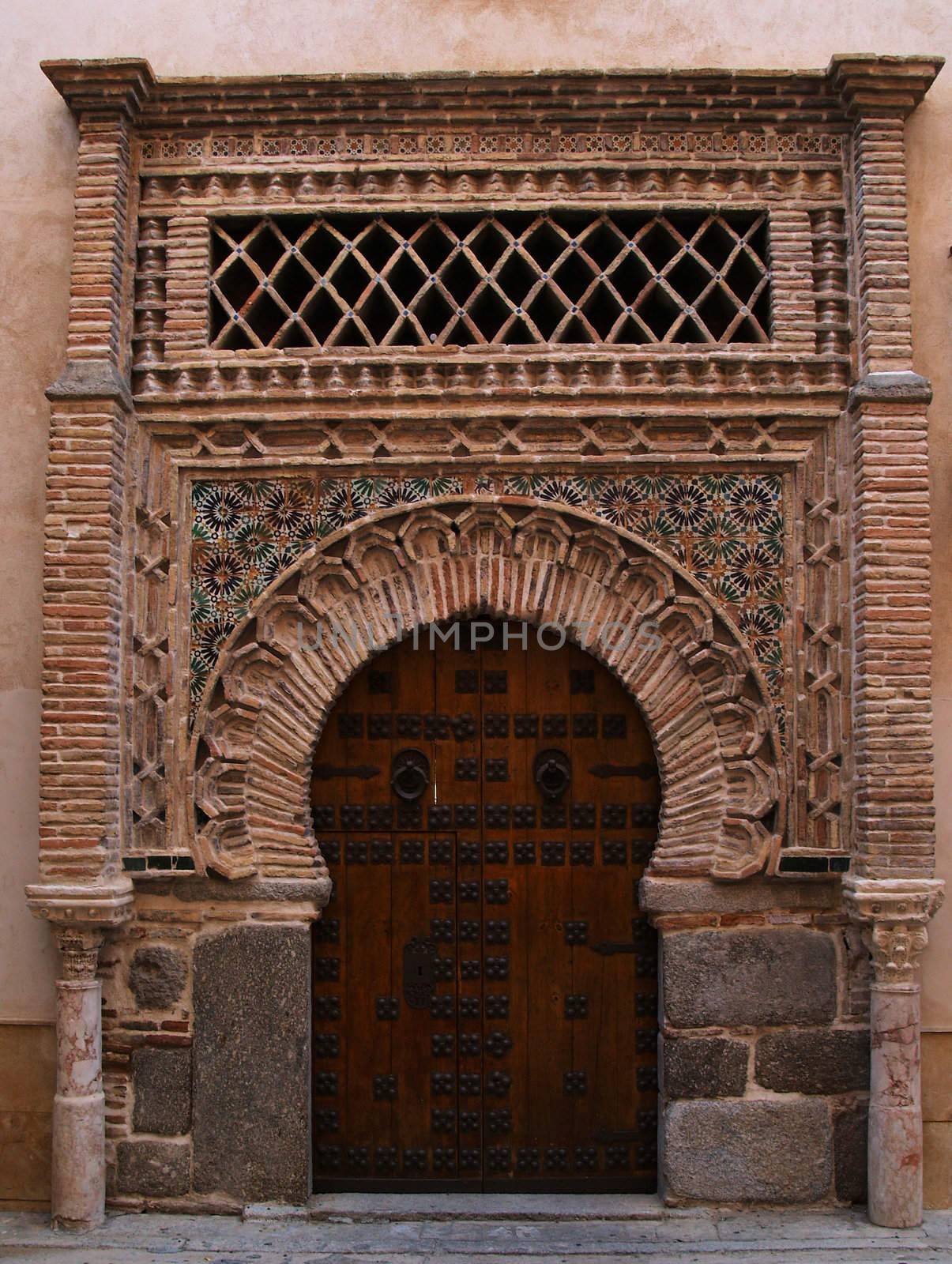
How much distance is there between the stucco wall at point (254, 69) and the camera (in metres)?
4.82

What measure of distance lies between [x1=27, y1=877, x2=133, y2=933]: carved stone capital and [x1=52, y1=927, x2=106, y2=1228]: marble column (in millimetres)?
56

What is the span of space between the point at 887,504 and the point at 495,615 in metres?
1.66

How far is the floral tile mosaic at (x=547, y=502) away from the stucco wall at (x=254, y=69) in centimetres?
74

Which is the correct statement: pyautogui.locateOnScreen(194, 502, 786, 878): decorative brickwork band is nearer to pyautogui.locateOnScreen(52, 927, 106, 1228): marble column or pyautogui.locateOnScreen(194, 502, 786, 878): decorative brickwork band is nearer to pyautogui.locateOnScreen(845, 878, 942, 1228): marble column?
pyautogui.locateOnScreen(845, 878, 942, 1228): marble column

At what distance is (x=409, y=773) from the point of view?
15.9 feet

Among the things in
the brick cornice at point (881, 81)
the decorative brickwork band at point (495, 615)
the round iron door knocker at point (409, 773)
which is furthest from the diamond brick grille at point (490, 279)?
the round iron door knocker at point (409, 773)

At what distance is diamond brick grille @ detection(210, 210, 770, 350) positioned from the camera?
15.8ft

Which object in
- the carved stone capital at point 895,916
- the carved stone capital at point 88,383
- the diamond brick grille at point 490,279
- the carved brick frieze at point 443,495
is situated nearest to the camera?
the carved stone capital at point 895,916

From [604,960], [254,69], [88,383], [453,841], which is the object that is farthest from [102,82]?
[604,960]

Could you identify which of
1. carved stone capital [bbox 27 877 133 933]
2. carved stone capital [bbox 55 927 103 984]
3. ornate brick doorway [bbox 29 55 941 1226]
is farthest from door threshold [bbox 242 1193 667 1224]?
→ carved stone capital [bbox 27 877 133 933]

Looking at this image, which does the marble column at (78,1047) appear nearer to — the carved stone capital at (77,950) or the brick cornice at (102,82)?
the carved stone capital at (77,950)

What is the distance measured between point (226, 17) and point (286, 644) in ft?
9.34

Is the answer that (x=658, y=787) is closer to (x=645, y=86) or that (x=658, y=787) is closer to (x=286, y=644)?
(x=286, y=644)

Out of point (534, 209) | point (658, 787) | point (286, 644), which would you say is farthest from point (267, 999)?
point (534, 209)
